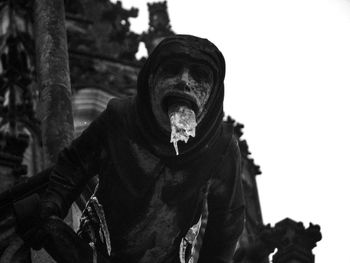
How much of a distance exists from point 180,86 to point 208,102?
257mm

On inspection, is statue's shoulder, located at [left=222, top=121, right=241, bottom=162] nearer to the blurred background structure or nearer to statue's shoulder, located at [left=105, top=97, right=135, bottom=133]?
statue's shoulder, located at [left=105, top=97, right=135, bottom=133]

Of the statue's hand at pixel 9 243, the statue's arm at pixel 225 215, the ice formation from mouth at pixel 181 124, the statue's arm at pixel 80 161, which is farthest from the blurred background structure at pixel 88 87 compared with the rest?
the ice formation from mouth at pixel 181 124

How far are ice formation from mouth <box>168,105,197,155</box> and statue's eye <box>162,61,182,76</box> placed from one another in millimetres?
346

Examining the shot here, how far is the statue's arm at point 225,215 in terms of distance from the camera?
28.7 ft

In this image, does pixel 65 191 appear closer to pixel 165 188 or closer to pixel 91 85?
pixel 165 188

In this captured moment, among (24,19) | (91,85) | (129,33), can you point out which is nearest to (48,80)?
(24,19)

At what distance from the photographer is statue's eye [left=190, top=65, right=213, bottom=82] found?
866cm

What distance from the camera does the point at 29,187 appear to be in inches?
360

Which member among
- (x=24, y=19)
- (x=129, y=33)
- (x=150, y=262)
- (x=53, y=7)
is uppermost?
(x=129, y=33)

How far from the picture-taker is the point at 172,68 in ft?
28.4

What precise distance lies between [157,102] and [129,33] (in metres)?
31.2

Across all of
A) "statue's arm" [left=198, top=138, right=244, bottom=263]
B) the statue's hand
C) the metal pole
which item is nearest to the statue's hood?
"statue's arm" [left=198, top=138, right=244, bottom=263]

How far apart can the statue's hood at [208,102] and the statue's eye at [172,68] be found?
5 cm

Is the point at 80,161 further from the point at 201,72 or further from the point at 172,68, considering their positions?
the point at 201,72
